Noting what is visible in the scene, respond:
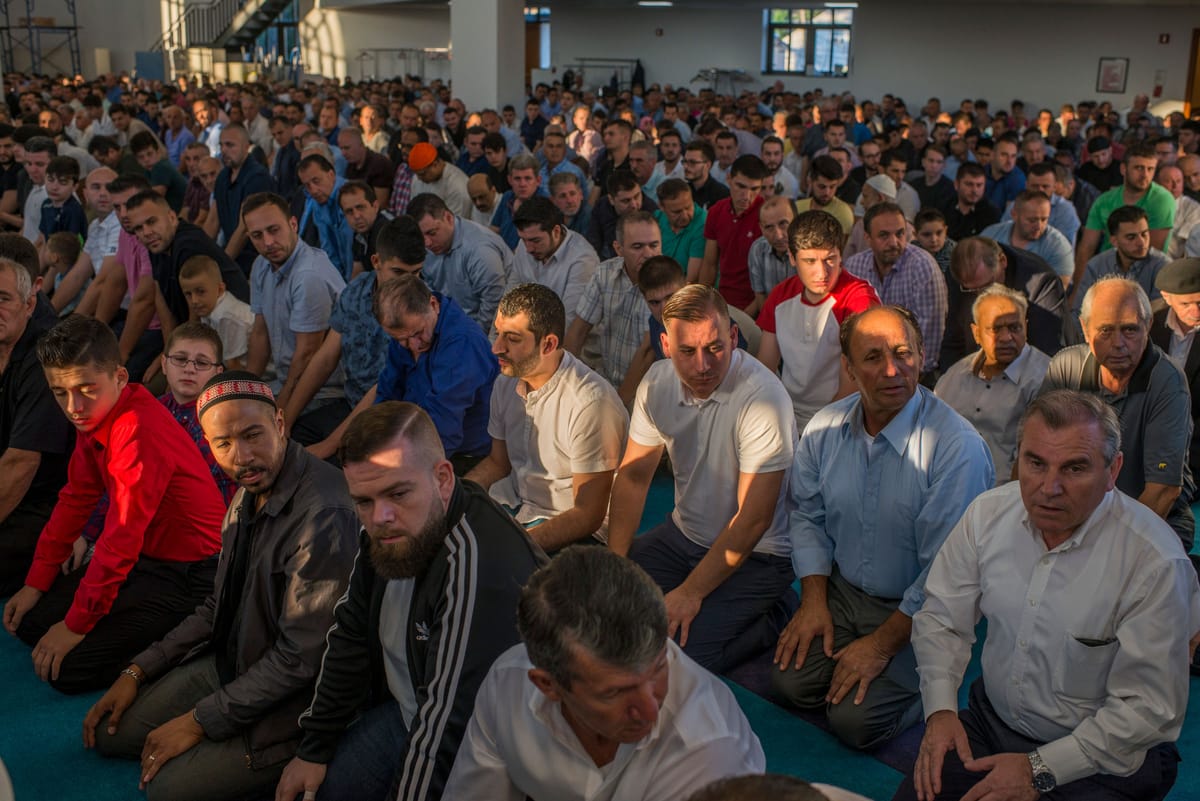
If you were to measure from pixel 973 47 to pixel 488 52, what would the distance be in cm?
1116

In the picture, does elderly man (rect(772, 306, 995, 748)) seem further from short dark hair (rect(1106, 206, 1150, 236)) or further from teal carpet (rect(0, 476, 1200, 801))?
short dark hair (rect(1106, 206, 1150, 236))

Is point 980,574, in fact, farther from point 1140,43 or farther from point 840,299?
point 1140,43

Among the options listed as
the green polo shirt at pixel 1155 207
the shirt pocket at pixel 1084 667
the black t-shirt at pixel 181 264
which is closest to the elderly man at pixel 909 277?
the green polo shirt at pixel 1155 207

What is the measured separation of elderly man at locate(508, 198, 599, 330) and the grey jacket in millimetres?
2956

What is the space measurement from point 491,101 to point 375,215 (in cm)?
851

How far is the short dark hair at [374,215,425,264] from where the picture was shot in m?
5.12

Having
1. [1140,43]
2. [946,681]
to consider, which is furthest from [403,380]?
[1140,43]

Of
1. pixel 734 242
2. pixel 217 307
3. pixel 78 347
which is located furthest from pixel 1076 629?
pixel 734 242

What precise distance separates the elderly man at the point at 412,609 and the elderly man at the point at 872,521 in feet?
4.11

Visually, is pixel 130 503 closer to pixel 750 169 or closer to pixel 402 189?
pixel 750 169

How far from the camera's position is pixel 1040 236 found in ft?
21.1

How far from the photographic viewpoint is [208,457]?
429 cm

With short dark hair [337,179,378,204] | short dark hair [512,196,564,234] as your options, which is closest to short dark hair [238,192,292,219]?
short dark hair [337,179,378,204]

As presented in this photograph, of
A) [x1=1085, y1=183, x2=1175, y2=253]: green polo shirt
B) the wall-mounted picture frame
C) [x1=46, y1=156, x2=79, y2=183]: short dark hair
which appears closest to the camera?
[x1=1085, y1=183, x2=1175, y2=253]: green polo shirt
